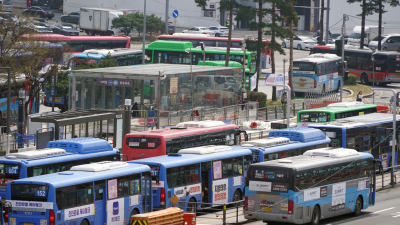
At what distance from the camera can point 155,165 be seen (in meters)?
19.4

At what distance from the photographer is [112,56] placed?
55.8m

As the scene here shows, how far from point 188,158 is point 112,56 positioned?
120 ft

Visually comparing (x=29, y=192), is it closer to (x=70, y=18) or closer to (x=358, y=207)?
(x=358, y=207)

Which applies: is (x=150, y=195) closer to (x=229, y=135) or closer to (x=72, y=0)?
(x=229, y=135)

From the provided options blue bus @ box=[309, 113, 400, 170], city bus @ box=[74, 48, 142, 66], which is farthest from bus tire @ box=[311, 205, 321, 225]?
city bus @ box=[74, 48, 142, 66]

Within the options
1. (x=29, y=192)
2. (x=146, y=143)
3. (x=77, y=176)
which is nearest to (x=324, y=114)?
(x=146, y=143)

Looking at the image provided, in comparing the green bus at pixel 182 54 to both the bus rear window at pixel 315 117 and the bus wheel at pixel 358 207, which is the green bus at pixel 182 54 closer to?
the bus rear window at pixel 315 117

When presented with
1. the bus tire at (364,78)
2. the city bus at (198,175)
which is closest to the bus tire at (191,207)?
the city bus at (198,175)

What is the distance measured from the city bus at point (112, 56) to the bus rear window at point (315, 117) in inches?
994

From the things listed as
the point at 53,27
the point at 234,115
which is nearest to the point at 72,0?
the point at 53,27

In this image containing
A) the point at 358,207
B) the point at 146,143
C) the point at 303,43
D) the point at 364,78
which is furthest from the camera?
the point at 303,43

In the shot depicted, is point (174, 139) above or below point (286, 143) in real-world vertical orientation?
above

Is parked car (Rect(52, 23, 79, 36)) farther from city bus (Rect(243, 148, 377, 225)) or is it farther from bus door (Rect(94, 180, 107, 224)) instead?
bus door (Rect(94, 180, 107, 224))

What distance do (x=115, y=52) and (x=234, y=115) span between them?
21.4 m
